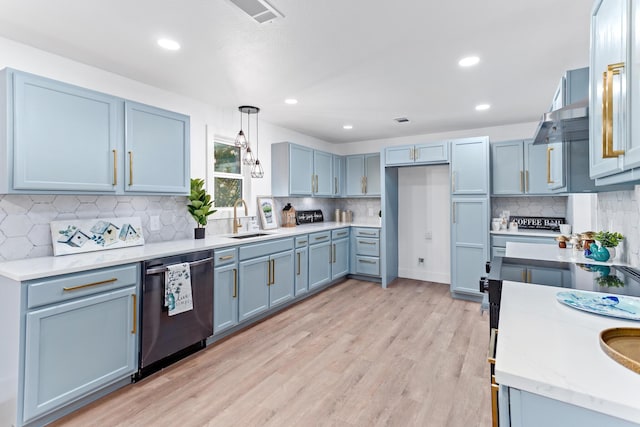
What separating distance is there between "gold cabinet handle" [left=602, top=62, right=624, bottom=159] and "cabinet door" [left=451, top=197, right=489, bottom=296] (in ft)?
11.1

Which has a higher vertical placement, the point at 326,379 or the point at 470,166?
the point at 470,166

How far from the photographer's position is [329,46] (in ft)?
7.64

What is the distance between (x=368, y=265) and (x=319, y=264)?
1.02 m

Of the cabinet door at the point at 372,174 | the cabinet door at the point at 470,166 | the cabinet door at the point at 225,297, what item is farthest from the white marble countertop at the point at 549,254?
the cabinet door at the point at 372,174

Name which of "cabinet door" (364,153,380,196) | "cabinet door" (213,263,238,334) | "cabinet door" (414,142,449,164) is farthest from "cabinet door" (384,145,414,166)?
"cabinet door" (213,263,238,334)

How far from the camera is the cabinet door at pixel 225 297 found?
2914 mm

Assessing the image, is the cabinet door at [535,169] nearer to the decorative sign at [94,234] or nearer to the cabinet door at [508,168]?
the cabinet door at [508,168]

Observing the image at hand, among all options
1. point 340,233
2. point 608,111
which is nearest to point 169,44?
point 608,111

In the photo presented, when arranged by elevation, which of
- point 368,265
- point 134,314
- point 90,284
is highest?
point 90,284

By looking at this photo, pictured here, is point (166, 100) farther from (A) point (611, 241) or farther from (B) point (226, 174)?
(A) point (611, 241)

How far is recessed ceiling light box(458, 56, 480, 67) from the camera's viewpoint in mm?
2533

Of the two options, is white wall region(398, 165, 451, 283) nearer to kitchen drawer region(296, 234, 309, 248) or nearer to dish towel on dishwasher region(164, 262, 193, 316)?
kitchen drawer region(296, 234, 309, 248)

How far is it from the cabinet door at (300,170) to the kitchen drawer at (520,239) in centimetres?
264

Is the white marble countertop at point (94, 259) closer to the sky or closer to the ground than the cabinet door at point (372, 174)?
closer to the ground
